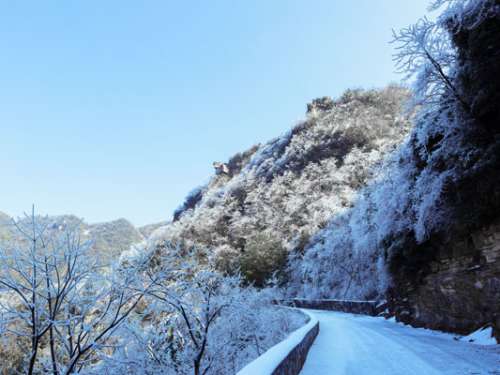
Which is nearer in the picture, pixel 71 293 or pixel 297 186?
pixel 71 293

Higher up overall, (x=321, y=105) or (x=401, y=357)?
(x=321, y=105)

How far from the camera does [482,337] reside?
23.2 feet

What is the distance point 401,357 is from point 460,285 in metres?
3.80

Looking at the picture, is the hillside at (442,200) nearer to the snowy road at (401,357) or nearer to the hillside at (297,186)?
the snowy road at (401,357)

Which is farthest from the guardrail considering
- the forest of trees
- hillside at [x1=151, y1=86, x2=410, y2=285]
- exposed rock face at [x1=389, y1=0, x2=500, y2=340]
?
exposed rock face at [x1=389, y1=0, x2=500, y2=340]

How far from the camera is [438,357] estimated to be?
5949mm

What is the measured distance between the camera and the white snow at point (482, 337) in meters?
6.67

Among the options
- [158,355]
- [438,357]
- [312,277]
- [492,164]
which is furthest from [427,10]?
[312,277]

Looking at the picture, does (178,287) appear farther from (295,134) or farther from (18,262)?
(295,134)

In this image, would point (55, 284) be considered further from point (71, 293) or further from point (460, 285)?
point (460, 285)

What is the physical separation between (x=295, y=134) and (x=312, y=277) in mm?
44505

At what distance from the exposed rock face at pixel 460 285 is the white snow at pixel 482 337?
0.22m

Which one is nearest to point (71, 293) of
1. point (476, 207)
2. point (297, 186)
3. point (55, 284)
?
point (55, 284)

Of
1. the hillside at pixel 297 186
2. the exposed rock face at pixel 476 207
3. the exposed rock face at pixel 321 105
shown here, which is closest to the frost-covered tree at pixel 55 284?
the exposed rock face at pixel 476 207
